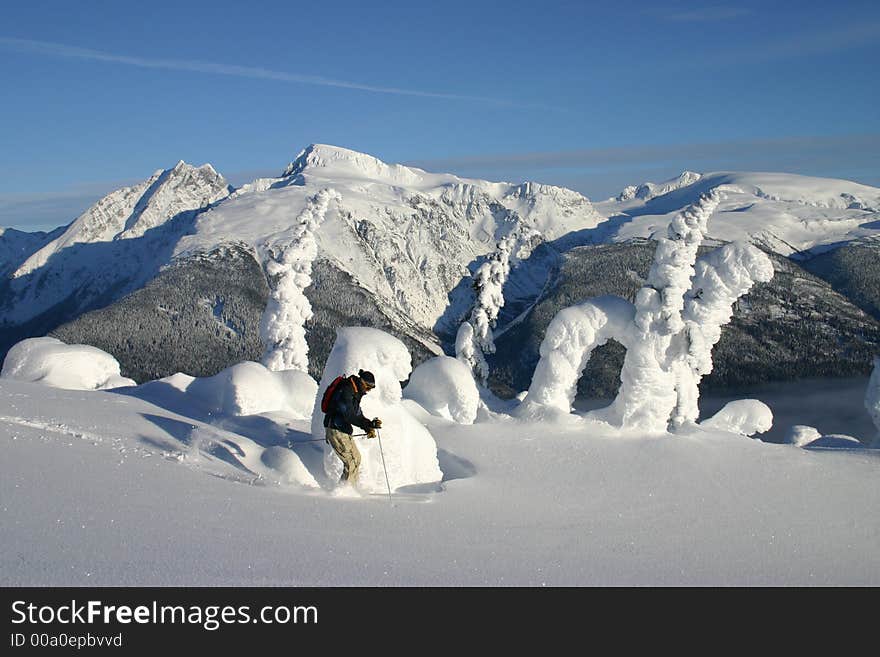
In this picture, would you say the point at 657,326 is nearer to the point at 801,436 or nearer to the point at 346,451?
the point at 346,451

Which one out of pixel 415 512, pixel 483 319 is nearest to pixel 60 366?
pixel 415 512

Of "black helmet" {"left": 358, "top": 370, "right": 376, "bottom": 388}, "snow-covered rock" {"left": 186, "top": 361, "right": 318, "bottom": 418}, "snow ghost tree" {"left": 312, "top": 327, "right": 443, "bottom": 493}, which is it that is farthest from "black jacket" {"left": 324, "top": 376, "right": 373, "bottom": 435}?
"snow-covered rock" {"left": 186, "top": 361, "right": 318, "bottom": 418}

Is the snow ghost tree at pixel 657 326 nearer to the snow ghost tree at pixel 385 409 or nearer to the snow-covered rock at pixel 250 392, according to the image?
the snow-covered rock at pixel 250 392

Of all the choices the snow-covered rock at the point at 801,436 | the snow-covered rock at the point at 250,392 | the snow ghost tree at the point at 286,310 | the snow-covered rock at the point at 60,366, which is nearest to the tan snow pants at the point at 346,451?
the snow-covered rock at the point at 250,392

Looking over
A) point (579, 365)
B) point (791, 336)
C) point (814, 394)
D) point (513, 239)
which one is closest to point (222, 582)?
point (579, 365)

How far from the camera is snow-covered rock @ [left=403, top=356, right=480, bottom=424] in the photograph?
70.2 ft

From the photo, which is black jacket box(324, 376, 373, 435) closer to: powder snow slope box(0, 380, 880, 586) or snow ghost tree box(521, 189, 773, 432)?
powder snow slope box(0, 380, 880, 586)

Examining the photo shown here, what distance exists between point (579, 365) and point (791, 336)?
444ft

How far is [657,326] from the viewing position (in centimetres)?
2011

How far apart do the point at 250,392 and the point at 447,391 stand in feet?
19.9

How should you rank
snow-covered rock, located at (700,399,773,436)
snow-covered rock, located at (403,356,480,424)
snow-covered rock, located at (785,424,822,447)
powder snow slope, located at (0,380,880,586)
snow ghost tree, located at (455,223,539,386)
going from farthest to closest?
snow ghost tree, located at (455,223,539,386), snow-covered rock, located at (785,424,822,447), snow-covered rock, located at (700,399,773,436), snow-covered rock, located at (403,356,480,424), powder snow slope, located at (0,380,880,586)

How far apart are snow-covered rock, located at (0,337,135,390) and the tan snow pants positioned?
12223 millimetres

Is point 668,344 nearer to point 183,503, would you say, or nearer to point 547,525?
point 547,525

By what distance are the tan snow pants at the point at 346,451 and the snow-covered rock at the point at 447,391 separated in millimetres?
10823
